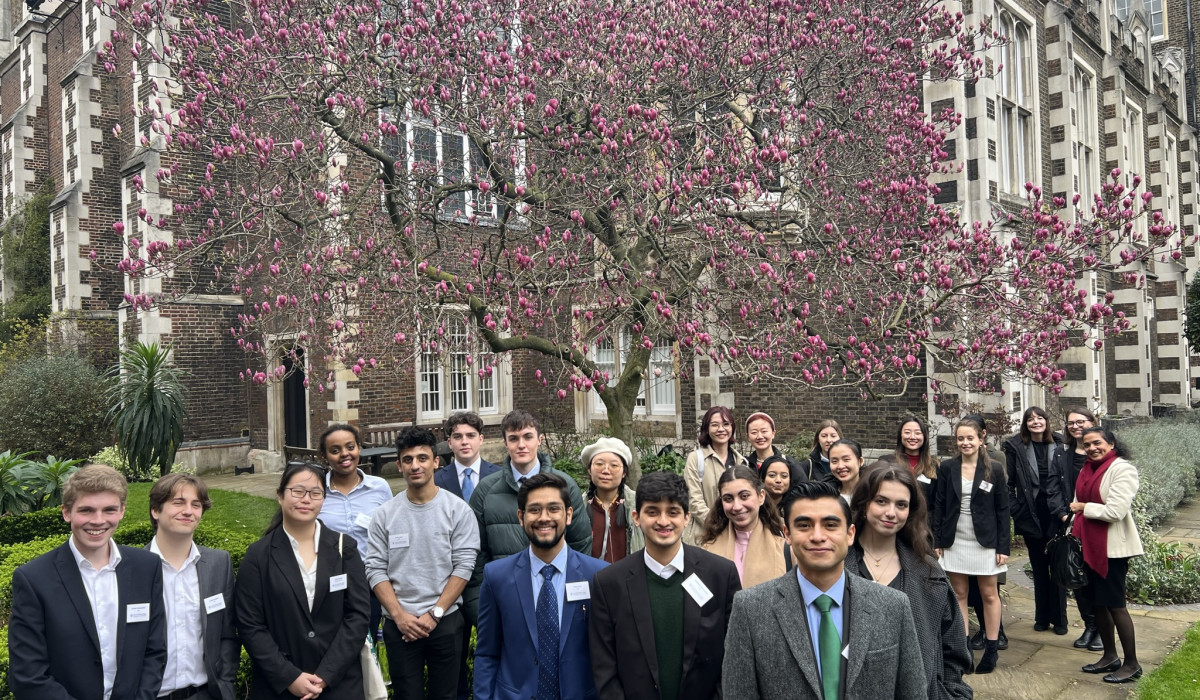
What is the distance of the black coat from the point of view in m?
6.42

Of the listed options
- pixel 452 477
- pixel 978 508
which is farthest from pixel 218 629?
pixel 978 508

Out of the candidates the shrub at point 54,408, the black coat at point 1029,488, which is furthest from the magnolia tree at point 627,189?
the shrub at point 54,408

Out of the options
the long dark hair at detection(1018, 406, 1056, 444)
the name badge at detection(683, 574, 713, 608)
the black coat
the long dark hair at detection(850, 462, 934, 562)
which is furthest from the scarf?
the name badge at detection(683, 574, 713, 608)

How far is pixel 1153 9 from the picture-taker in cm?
3384

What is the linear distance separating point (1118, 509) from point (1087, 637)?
140cm

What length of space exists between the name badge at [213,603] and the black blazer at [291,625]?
8cm

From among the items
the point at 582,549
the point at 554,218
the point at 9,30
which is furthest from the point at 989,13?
the point at 9,30

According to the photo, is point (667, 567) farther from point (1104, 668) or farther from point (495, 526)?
point (1104, 668)

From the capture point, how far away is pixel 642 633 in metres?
3.21

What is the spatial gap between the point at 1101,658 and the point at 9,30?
119 feet

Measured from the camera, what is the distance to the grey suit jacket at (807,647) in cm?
261

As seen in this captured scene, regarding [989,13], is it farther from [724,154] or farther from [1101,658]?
[1101,658]

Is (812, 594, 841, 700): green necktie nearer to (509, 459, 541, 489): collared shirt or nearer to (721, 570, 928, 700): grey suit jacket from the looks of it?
(721, 570, 928, 700): grey suit jacket

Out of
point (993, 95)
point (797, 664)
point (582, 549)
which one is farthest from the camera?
point (993, 95)
